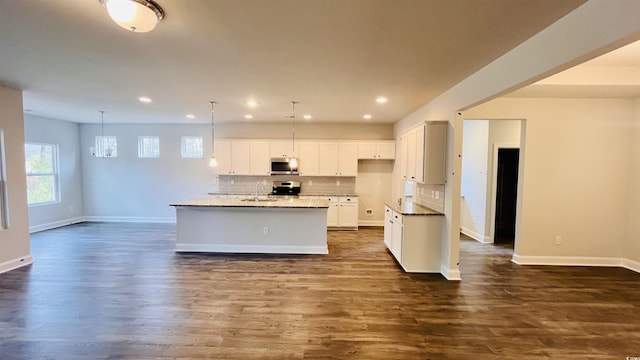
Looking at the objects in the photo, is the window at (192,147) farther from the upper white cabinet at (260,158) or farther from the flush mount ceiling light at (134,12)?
the flush mount ceiling light at (134,12)

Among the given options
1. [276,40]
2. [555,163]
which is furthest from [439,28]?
[555,163]

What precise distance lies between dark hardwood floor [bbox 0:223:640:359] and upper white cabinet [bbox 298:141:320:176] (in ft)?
8.83

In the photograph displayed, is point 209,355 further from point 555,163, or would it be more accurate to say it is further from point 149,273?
point 555,163

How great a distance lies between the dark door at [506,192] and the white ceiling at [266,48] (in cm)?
313

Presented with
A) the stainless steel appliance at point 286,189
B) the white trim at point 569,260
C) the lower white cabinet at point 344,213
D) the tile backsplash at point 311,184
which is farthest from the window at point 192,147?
the white trim at point 569,260

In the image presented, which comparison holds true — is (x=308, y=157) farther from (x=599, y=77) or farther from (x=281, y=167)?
(x=599, y=77)

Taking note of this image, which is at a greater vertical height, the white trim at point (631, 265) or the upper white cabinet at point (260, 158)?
the upper white cabinet at point (260, 158)

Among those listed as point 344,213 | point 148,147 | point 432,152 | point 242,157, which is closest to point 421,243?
point 432,152

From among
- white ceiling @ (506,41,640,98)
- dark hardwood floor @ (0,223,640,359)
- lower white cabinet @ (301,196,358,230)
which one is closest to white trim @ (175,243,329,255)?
dark hardwood floor @ (0,223,640,359)

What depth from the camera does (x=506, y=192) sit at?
6.36 m

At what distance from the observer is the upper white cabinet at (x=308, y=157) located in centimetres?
691

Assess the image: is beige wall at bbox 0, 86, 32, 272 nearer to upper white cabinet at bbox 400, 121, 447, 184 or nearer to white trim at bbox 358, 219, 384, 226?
upper white cabinet at bbox 400, 121, 447, 184

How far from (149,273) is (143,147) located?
190 inches

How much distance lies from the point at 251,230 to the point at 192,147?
3.78 m
